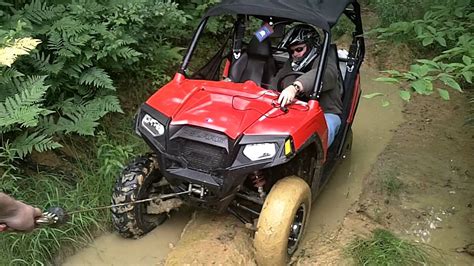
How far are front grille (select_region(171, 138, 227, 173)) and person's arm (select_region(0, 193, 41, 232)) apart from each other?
1343mm

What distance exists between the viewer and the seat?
4.34 m

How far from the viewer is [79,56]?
4.35 meters

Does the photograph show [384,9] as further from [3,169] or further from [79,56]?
[3,169]

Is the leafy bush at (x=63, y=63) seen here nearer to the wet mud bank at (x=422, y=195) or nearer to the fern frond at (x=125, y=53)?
the fern frond at (x=125, y=53)

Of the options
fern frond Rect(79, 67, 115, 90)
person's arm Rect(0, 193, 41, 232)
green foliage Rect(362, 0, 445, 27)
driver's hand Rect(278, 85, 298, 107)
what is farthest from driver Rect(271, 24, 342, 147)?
green foliage Rect(362, 0, 445, 27)

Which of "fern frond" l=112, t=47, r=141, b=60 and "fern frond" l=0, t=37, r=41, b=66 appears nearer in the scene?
"fern frond" l=0, t=37, r=41, b=66

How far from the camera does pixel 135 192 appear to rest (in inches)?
147

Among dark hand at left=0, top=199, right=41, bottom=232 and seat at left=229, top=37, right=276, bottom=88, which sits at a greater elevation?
dark hand at left=0, top=199, right=41, bottom=232

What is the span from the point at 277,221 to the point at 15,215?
1.69m

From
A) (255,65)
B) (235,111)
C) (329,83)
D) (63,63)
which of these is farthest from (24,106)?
(329,83)

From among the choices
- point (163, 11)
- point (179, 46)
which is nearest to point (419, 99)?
point (179, 46)

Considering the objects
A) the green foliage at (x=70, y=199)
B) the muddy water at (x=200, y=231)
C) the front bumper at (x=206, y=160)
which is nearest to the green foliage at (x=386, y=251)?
the muddy water at (x=200, y=231)

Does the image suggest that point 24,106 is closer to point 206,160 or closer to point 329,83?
point 206,160

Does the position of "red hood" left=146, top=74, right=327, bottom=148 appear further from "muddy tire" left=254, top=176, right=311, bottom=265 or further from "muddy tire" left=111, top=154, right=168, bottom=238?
"muddy tire" left=111, top=154, right=168, bottom=238
